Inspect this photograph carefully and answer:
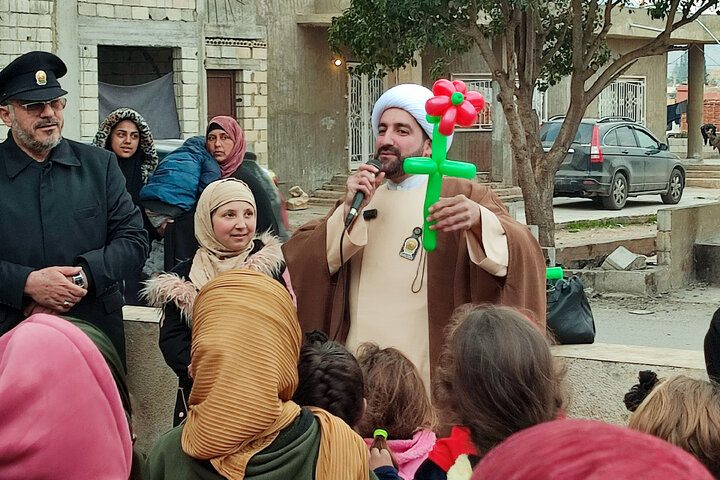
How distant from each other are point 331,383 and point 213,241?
1.35m

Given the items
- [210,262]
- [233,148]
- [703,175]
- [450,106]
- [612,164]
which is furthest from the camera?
[703,175]

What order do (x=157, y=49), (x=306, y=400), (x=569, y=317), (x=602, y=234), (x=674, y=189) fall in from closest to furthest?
(x=306, y=400) < (x=569, y=317) < (x=602, y=234) < (x=157, y=49) < (x=674, y=189)

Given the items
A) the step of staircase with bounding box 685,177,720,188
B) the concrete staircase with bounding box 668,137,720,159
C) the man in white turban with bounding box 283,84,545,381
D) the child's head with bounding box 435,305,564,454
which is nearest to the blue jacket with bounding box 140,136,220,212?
the man in white turban with bounding box 283,84,545,381

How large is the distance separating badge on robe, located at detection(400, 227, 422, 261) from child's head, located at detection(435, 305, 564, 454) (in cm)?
117

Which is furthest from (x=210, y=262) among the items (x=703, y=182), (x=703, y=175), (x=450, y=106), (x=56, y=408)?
(x=703, y=175)

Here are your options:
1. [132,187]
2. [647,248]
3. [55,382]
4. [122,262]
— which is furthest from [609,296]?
[55,382]

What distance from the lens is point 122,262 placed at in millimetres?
4246

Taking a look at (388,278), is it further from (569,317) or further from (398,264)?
(569,317)

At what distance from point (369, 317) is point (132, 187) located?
2691 millimetres

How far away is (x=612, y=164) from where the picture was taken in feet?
64.6

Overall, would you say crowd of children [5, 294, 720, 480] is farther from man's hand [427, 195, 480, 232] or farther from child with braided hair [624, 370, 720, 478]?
man's hand [427, 195, 480, 232]

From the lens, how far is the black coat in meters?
4.17

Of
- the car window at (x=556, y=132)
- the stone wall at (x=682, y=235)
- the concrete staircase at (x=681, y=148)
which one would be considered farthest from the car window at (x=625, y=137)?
the concrete staircase at (x=681, y=148)

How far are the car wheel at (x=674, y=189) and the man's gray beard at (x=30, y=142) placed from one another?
1847cm
